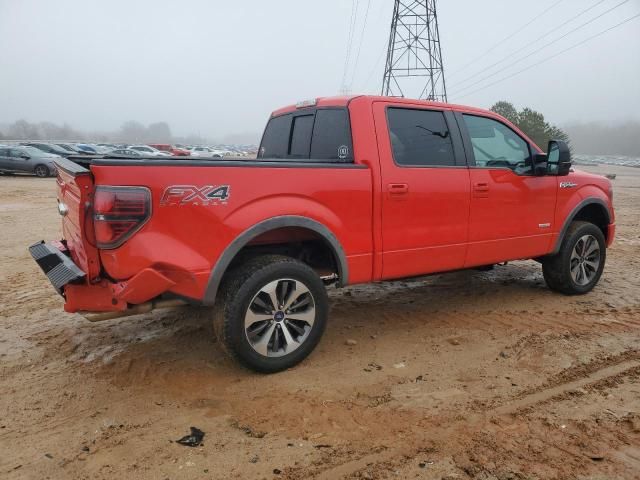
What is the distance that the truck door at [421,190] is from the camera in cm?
403

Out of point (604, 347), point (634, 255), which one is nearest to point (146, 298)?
point (604, 347)

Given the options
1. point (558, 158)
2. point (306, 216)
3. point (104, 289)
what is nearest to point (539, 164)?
point (558, 158)

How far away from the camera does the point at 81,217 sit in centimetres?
308

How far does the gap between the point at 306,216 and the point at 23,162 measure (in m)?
24.2

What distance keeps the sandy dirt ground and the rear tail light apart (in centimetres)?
110

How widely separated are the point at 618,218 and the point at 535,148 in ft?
27.1

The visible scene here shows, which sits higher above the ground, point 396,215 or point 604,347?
point 396,215

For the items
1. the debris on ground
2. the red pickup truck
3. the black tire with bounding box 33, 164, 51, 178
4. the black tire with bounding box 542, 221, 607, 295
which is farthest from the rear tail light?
the black tire with bounding box 33, 164, 51, 178

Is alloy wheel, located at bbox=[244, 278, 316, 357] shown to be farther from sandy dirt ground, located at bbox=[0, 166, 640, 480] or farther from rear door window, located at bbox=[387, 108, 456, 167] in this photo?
rear door window, located at bbox=[387, 108, 456, 167]

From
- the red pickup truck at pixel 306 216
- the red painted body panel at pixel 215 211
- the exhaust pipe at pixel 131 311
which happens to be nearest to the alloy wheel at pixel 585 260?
the red pickup truck at pixel 306 216

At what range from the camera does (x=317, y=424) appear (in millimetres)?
3010

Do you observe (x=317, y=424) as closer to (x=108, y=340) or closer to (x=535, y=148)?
(x=108, y=340)

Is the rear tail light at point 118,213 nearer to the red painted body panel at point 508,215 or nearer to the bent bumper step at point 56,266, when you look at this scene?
the bent bumper step at point 56,266

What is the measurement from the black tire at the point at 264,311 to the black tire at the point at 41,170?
2383 centimetres
